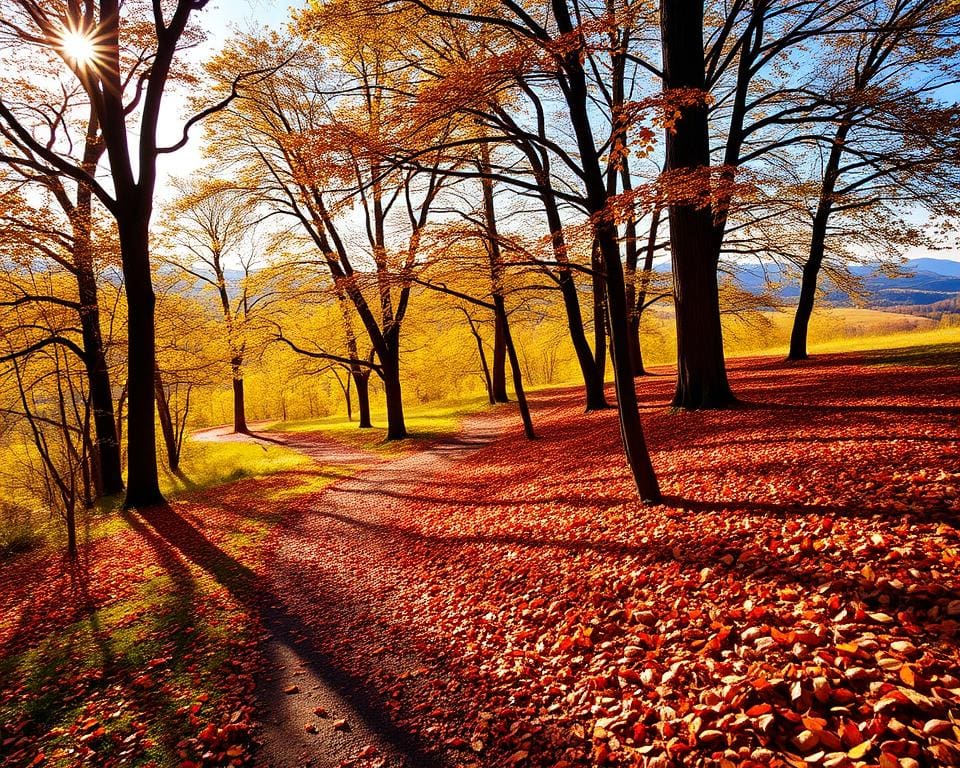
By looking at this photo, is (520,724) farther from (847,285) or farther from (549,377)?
(549,377)

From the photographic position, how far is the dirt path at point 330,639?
3.27m

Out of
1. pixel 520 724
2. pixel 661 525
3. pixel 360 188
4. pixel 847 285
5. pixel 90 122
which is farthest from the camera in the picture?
pixel 847 285

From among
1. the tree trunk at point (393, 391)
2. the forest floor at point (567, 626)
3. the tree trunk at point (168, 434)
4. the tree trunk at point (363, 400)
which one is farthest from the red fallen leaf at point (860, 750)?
the tree trunk at point (363, 400)

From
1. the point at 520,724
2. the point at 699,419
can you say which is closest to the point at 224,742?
the point at 520,724

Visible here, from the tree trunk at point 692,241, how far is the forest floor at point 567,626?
1.76 metres

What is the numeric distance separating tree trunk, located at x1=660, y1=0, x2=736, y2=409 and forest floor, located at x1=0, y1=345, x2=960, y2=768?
1760 millimetres

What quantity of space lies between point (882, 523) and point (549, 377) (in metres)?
43.6

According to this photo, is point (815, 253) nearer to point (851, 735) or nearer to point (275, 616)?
point (851, 735)

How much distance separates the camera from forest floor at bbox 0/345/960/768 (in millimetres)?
2715

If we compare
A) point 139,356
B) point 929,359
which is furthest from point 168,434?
point 929,359

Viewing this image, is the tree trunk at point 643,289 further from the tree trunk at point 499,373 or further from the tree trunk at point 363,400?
the tree trunk at point 363,400

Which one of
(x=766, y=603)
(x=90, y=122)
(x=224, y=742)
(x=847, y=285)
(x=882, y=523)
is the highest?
(x=90, y=122)

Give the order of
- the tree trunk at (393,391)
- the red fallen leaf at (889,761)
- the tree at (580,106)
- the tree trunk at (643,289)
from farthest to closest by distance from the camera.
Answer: the tree trunk at (643,289) → the tree trunk at (393,391) → the tree at (580,106) → the red fallen leaf at (889,761)

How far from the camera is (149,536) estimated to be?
855cm
